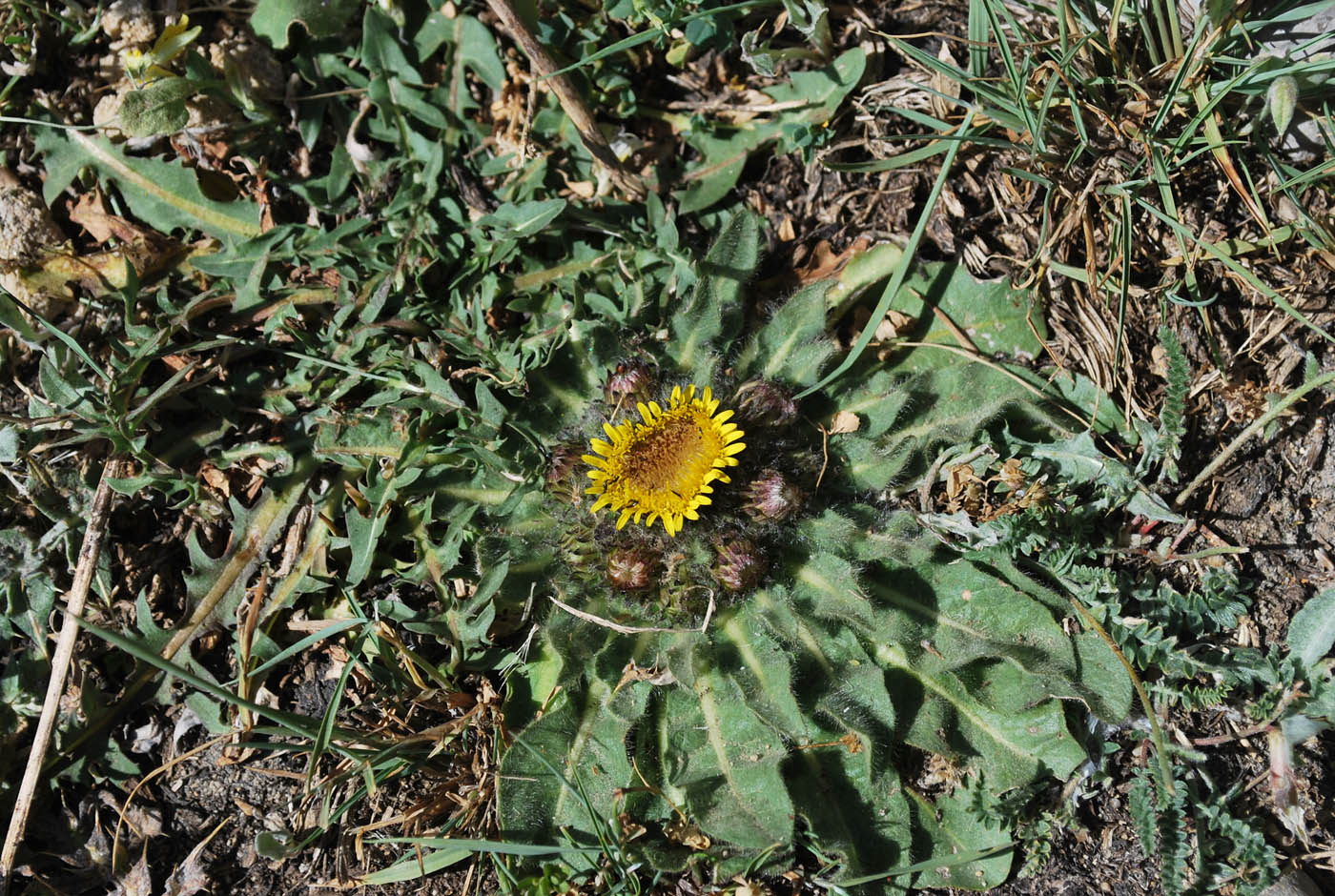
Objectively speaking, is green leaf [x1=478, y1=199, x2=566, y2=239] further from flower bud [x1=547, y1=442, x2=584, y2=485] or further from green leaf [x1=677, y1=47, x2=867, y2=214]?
flower bud [x1=547, y1=442, x2=584, y2=485]

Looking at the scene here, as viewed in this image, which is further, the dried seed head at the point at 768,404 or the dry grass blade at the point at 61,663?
the dry grass blade at the point at 61,663

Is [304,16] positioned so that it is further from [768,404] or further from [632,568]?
[632,568]

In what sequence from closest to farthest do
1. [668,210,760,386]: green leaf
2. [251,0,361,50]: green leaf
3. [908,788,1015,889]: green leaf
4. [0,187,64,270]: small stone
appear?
[908,788,1015,889]: green leaf → [668,210,760,386]: green leaf → [251,0,361,50]: green leaf → [0,187,64,270]: small stone

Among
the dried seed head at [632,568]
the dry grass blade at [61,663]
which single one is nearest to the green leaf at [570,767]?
the dried seed head at [632,568]

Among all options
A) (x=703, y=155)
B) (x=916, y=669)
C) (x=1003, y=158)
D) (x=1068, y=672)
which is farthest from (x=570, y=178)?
(x=1068, y=672)

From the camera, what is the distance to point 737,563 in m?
3.26

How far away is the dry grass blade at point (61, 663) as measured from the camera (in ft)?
11.9

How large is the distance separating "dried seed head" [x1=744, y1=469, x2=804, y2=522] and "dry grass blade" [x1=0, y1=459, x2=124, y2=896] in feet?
8.43

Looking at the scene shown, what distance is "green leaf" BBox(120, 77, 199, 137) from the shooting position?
3879mm

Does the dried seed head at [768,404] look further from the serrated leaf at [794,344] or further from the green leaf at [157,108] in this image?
the green leaf at [157,108]

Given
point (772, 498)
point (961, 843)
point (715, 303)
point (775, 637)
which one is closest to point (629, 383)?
point (715, 303)

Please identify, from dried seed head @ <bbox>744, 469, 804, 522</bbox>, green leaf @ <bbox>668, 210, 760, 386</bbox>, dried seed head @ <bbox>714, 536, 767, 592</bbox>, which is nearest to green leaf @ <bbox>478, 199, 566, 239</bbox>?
green leaf @ <bbox>668, 210, 760, 386</bbox>

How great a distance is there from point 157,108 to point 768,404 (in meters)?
2.82

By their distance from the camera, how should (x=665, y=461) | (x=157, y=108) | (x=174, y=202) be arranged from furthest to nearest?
(x=174, y=202), (x=157, y=108), (x=665, y=461)
